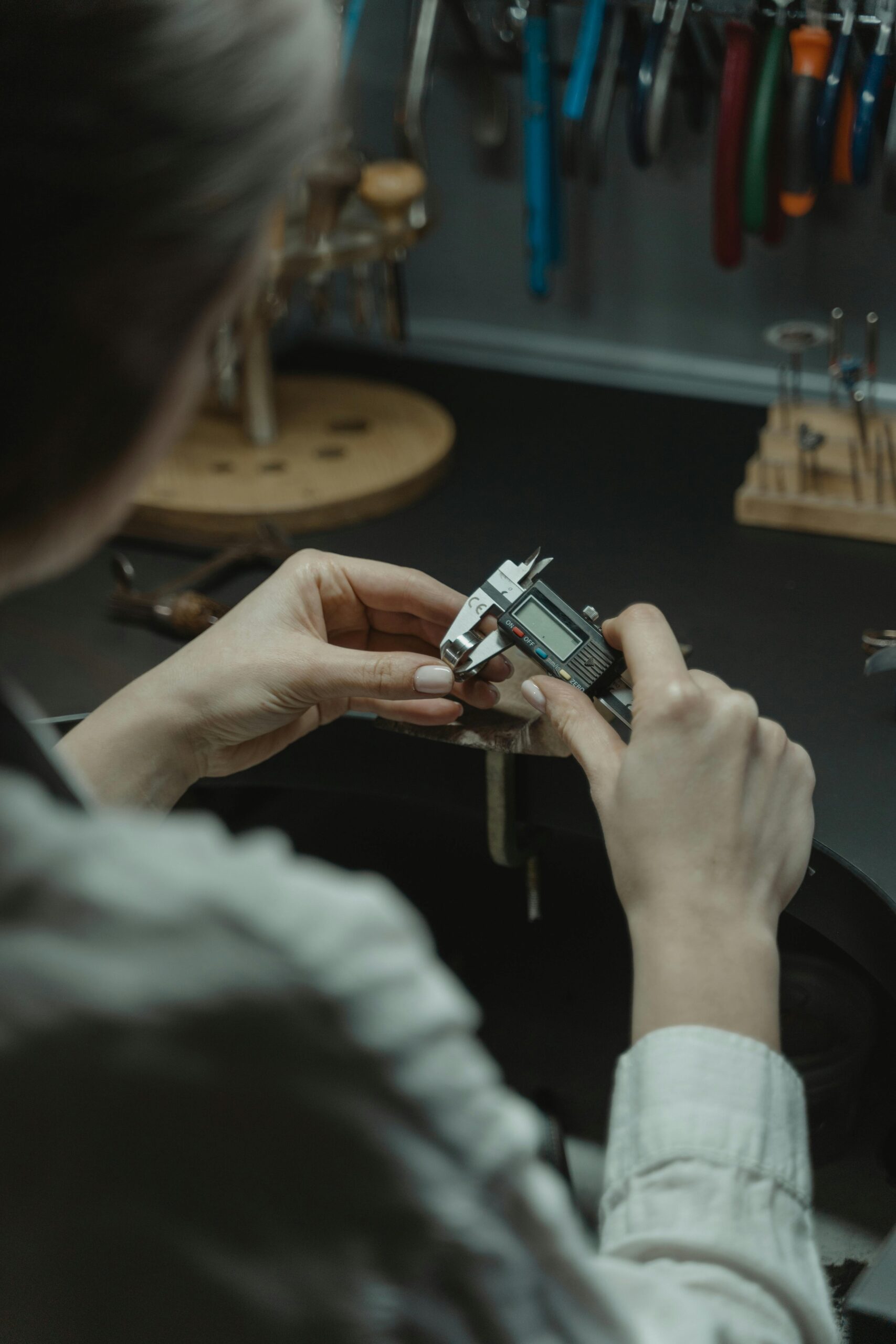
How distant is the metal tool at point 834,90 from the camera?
1.31 metres

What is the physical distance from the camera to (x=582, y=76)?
1.42m

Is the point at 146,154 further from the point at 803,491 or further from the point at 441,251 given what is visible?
the point at 441,251

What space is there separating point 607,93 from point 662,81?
0.22 feet

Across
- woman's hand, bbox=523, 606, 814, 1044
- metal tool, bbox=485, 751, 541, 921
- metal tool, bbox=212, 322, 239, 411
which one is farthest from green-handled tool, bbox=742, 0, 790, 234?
woman's hand, bbox=523, 606, 814, 1044

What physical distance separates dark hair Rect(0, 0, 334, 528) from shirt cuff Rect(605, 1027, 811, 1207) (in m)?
0.34

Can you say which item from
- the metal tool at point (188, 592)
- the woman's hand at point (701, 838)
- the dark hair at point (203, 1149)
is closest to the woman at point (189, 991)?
the dark hair at point (203, 1149)

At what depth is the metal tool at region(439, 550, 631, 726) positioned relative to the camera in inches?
38.0

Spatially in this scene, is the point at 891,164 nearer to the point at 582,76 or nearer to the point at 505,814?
the point at 582,76

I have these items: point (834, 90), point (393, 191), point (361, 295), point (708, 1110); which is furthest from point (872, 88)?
point (708, 1110)

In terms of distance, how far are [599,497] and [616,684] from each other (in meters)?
0.56

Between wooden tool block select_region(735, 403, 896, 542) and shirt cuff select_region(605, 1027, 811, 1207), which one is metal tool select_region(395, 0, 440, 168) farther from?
shirt cuff select_region(605, 1027, 811, 1207)

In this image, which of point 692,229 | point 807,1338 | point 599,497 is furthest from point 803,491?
point 807,1338

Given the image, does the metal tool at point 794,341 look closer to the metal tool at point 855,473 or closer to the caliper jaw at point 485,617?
the metal tool at point 855,473

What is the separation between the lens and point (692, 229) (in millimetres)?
1666
